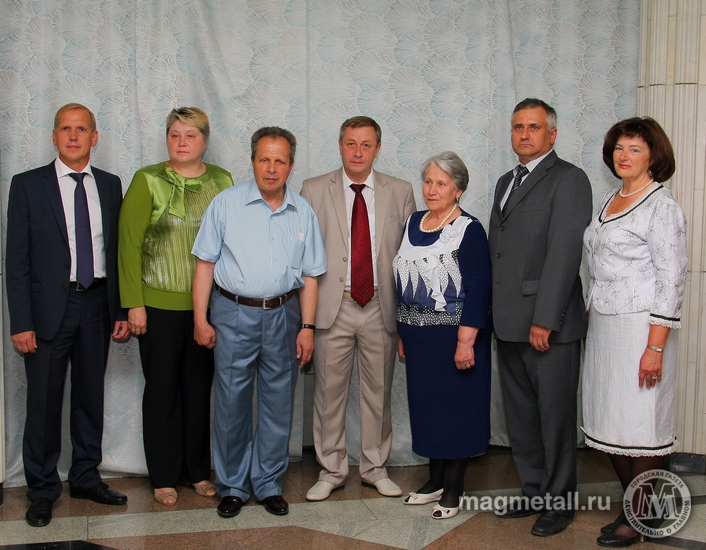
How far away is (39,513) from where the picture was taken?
3166 millimetres

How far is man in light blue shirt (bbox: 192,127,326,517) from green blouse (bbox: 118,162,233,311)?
0.14 metres

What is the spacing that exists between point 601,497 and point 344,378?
4.23 feet

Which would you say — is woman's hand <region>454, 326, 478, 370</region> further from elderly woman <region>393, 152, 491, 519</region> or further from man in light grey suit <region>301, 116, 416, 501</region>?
man in light grey suit <region>301, 116, 416, 501</region>

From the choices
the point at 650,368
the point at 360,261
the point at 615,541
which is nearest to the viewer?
the point at 650,368

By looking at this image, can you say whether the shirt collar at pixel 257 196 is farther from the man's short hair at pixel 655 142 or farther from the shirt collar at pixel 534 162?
the man's short hair at pixel 655 142

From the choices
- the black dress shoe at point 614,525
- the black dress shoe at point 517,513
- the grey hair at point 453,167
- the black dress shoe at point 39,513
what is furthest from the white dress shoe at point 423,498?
the black dress shoe at point 39,513

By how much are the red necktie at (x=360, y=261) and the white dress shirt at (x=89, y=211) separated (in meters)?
1.10

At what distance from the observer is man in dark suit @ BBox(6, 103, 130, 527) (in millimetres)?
3176

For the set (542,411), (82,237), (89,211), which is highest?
(89,211)

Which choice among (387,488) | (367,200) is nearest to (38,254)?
(367,200)

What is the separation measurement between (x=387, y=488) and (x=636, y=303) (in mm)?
1440

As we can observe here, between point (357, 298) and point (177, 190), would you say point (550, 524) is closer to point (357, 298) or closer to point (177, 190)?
point (357, 298)

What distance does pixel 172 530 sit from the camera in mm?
3094

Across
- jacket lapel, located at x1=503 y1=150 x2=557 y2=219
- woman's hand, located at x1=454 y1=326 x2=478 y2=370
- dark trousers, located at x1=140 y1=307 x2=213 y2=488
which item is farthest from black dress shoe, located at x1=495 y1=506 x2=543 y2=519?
dark trousers, located at x1=140 y1=307 x2=213 y2=488
